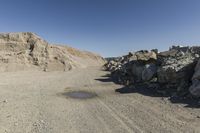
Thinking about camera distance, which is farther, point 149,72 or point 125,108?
point 149,72

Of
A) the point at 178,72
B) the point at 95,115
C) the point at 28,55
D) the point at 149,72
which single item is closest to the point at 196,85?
the point at 178,72

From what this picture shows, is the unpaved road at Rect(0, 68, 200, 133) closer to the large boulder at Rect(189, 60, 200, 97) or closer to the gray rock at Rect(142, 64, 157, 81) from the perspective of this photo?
the large boulder at Rect(189, 60, 200, 97)

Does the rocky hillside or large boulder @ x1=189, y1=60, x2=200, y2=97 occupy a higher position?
the rocky hillside

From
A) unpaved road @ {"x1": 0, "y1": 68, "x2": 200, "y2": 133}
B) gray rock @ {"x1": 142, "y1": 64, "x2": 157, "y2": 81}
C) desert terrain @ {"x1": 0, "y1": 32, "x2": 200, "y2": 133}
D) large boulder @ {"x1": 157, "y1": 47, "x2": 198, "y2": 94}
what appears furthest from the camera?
gray rock @ {"x1": 142, "y1": 64, "x2": 157, "y2": 81}

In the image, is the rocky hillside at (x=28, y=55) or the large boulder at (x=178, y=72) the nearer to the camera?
the large boulder at (x=178, y=72)

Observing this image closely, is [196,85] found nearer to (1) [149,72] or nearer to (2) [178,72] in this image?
(2) [178,72]

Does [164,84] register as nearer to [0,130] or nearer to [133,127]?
[133,127]

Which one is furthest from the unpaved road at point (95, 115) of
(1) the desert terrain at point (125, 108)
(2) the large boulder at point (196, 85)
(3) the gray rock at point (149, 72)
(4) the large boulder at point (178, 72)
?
(3) the gray rock at point (149, 72)

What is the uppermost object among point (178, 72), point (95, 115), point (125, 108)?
point (178, 72)

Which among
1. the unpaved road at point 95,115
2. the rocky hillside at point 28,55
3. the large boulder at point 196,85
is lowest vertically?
the unpaved road at point 95,115

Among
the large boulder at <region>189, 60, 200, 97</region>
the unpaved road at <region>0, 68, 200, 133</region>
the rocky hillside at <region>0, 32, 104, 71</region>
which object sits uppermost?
the rocky hillside at <region>0, 32, 104, 71</region>

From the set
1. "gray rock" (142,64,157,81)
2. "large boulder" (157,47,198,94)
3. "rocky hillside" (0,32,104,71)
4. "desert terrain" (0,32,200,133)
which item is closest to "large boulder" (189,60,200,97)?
"desert terrain" (0,32,200,133)

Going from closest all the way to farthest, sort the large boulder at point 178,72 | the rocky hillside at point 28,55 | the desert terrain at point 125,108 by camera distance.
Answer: the desert terrain at point 125,108, the large boulder at point 178,72, the rocky hillside at point 28,55

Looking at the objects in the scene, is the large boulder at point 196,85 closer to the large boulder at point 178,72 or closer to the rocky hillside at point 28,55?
the large boulder at point 178,72
